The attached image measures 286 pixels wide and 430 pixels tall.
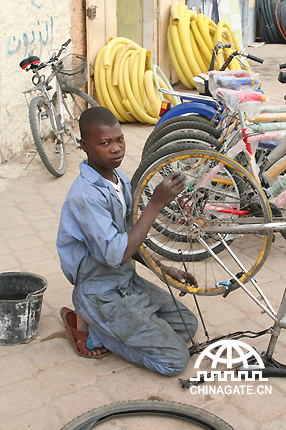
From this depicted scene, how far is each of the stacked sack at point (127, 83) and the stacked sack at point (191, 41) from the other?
1727 mm

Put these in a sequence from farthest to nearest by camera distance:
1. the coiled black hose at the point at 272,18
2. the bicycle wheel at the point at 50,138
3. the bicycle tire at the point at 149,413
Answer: the coiled black hose at the point at 272,18, the bicycle wheel at the point at 50,138, the bicycle tire at the point at 149,413

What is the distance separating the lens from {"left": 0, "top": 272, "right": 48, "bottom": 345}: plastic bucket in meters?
2.53

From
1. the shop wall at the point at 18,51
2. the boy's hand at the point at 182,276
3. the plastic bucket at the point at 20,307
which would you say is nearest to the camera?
the plastic bucket at the point at 20,307

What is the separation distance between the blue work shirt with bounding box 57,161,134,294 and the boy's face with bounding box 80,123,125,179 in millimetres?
85

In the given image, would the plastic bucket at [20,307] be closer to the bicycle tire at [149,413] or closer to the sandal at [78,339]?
the sandal at [78,339]

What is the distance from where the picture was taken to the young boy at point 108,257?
231 centimetres

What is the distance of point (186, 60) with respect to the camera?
28.6ft

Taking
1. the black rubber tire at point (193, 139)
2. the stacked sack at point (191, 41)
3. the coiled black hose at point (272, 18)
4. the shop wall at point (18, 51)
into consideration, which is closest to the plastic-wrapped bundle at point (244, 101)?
the black rubber tire at point (193, 139)

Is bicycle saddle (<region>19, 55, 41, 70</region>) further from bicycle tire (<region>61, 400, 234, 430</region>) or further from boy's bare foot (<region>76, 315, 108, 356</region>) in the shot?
bicycle tire (<region>61, 400, 234, 430</region>)

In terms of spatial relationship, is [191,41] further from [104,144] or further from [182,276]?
[104,144]

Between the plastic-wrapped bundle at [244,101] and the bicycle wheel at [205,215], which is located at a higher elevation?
the plastic-wrapped bundle at [244,101]

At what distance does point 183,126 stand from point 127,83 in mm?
3388

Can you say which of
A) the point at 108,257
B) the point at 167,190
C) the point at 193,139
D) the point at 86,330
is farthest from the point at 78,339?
the point at 193,139

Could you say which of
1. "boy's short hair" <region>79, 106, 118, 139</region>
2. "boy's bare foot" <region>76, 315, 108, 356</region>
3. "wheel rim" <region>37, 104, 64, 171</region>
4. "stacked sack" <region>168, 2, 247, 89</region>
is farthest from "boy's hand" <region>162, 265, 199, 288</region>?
"stacked sack" <region>168, 2, 247, 89</region>
